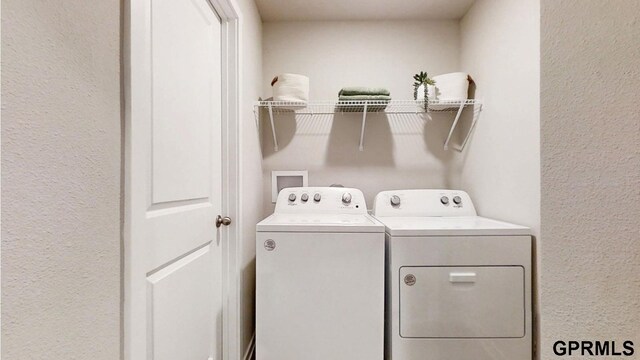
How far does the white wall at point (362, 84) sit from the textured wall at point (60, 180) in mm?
1640

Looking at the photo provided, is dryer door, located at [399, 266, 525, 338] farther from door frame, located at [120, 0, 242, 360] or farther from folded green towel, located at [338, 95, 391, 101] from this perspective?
folded green towel, located at [338, 95, 391, 101]

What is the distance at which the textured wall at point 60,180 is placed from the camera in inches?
16.2

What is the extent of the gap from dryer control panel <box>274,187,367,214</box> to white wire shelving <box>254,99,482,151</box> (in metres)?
0.43

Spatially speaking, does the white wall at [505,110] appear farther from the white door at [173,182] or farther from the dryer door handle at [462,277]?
the white door at [173,182]

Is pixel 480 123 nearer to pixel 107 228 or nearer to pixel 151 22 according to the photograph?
pixel 151 22

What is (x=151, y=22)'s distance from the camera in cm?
88

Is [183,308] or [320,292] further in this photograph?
[320,292]

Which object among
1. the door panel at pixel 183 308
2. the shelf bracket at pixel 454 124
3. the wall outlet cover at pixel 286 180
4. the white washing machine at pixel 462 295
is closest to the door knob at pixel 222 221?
the door panel at pixel 183 308

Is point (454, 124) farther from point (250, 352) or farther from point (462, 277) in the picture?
point (250, 352)

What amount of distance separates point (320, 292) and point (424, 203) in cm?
99

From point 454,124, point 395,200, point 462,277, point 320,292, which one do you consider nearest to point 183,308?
point 320,292

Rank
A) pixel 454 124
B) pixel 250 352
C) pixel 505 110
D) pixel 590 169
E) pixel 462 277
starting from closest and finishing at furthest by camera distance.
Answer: pixel 590 169, pixel 462 277, pixel 505 110, pixel 250 352, pixel 454 124

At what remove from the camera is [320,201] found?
1.97 m

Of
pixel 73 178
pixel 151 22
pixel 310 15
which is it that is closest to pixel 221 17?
pixel 151 22
